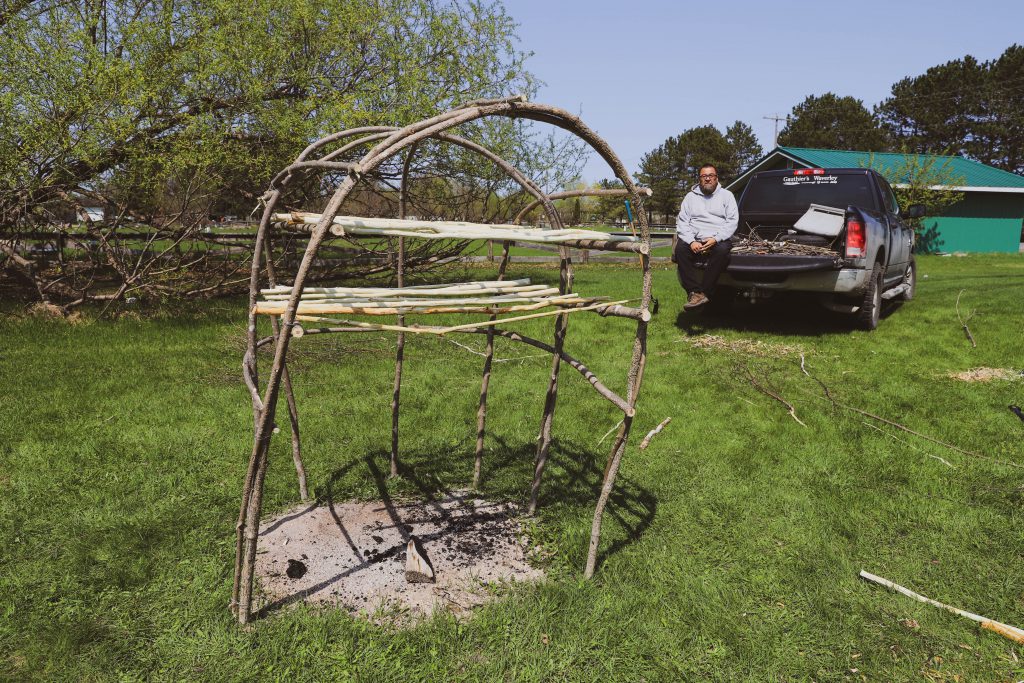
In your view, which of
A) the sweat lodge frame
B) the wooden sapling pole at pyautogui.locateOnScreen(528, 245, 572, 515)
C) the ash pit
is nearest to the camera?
the sweat lodge frame

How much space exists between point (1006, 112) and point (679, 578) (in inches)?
2574

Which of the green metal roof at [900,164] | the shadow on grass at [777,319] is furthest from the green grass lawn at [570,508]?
the green metal roof at [900,164]

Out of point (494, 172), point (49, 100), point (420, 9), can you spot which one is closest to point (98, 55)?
point (49, 100)

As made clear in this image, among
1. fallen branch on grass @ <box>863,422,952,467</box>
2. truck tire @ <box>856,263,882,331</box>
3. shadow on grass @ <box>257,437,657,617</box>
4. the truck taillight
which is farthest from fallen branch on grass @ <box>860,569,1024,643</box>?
truck tire @ <box>856,263,882,331</box>

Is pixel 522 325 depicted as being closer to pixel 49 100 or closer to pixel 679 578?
pixel 679 578

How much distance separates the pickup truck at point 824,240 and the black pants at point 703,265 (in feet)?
0.54

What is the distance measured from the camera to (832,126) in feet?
201

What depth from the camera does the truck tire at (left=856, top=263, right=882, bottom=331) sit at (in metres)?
7.48

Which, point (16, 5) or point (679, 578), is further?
point (16, 5)

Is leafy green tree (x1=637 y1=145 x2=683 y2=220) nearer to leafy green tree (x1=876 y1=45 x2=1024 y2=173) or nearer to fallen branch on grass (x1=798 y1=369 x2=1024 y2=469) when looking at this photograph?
leafy green tree (x1=876 y1=45 x2=1024 y2=173)

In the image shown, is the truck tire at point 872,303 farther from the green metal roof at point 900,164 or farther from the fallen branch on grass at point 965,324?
the green metal roof at point 900,164

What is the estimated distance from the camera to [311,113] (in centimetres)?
970

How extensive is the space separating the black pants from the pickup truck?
0.54 feet

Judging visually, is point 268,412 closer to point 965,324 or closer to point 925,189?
point 965,324
